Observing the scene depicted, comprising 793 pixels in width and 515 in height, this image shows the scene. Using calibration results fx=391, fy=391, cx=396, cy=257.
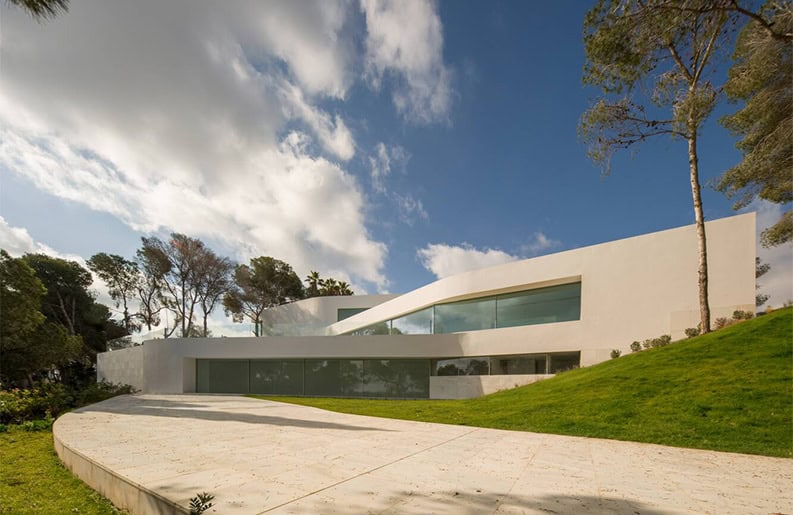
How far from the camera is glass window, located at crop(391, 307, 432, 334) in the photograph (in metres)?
21.4

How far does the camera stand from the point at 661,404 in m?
8.63

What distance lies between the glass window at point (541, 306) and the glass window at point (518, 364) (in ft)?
5.10

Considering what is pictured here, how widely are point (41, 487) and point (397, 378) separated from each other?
57.8 feet

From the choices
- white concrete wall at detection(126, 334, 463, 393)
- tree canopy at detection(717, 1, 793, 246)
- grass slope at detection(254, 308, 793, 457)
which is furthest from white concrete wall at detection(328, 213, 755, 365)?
white concrete wall at detection(126, 334, 463, 393)

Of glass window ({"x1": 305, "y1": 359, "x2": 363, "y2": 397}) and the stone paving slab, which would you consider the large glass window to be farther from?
the stone paving slab

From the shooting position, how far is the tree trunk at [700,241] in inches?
470

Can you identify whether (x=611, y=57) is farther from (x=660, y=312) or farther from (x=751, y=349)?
(x=660, y=312)

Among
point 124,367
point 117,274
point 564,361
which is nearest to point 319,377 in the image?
point 564,361

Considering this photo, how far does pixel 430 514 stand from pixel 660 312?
1350cm

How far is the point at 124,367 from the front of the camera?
89.6 ft

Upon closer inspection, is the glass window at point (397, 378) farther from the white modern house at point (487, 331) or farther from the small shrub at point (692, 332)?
the small shrub at point (692, 332)

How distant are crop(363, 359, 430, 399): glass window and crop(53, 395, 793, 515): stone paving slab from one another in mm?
13358

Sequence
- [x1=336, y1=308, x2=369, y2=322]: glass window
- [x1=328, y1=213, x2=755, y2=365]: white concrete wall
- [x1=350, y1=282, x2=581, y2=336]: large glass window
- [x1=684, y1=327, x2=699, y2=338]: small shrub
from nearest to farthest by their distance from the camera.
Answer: [x1=684, y1=327, x2=699, y2=338]: small shrub → [x1=328, y1=213, x2=755, y2=365]: white concrete wall → [x1=350, y1=282, x2=581, y2=336]: large glass window → [x1=336, y1=308, x2=369, y2=322]: glass window

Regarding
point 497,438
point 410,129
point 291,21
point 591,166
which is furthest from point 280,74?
point 497,438
